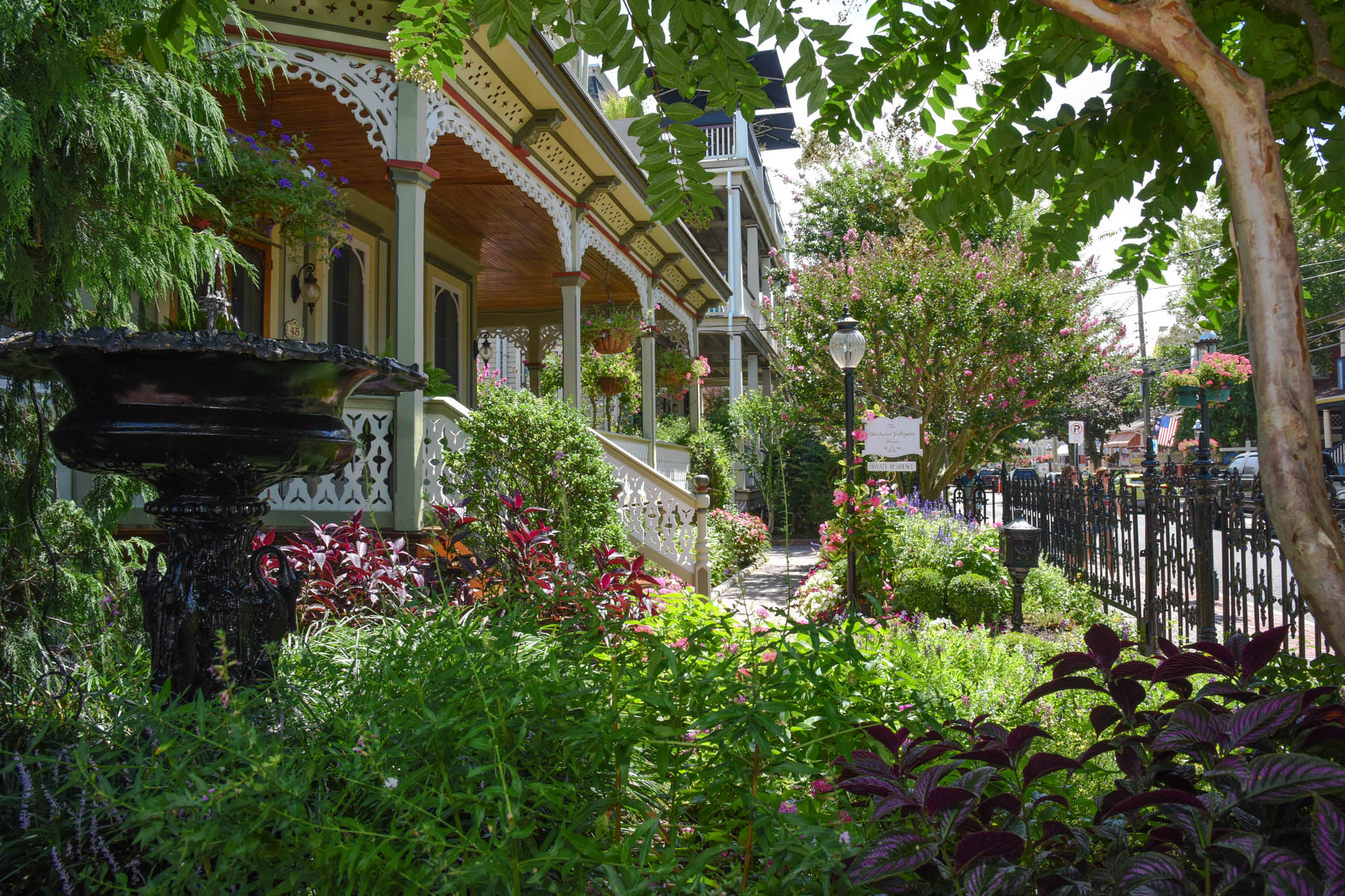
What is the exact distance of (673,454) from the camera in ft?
50.2

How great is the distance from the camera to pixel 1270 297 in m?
1.72

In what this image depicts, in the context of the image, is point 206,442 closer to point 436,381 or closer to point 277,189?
point 277,189

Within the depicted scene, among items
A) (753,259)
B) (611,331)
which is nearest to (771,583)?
(611,331)

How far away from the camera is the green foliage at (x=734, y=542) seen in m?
12.2

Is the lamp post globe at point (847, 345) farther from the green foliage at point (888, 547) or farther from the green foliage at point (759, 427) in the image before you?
the green foliage at point (759, 427)

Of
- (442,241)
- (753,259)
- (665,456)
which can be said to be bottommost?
(665,456)

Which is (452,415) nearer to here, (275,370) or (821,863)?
(275,370)

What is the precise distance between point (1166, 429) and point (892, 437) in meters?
56.3

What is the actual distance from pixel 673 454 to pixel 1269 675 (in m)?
13.5

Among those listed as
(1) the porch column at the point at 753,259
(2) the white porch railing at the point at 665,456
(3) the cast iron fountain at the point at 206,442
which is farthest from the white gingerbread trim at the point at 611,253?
(1) the porch column at the point at 753,259

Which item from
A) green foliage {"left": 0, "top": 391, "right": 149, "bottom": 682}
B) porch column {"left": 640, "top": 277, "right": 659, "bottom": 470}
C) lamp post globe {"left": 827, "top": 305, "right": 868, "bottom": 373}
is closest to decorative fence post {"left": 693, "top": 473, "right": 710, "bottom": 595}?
lamp post globe {"left": 827, "top": 305, "right": 868, "bottom": 373}

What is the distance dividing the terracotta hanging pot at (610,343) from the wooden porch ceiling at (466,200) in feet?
4.00

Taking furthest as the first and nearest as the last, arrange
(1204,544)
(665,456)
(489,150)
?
(665,456) < (489,150) < (1204,544)

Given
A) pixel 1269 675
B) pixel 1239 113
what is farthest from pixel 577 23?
pixel 1269 675
